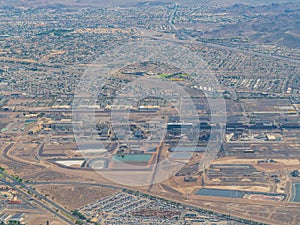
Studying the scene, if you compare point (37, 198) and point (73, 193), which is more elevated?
point (73, 193)

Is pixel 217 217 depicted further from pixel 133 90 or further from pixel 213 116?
pixel 133 90

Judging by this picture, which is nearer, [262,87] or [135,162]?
[135,162]

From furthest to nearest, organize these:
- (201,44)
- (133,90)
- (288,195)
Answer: (201,44)
(133,90)
(288,195)

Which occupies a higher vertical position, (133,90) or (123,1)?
(123,1)

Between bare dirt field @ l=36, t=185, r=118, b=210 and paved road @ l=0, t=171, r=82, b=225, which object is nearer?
paved road @ l=0, t=171, r=82, b=225

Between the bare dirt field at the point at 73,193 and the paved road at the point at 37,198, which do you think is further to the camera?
the bare dirt field at the point at 73,193

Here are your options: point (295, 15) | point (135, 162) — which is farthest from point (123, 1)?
point (135, 162)

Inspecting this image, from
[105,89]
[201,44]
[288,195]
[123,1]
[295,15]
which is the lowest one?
[288,195]

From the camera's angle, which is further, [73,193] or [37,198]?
[73,193]

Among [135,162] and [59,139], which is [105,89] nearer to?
[59,139]

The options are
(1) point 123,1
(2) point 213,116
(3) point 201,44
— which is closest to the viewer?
(2) point 213,116
